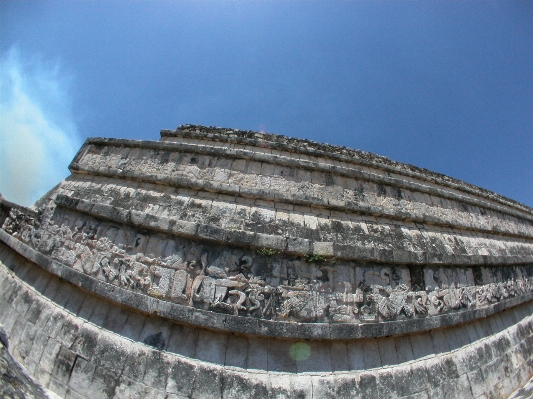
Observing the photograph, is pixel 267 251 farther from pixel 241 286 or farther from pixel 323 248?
pixel 323 248

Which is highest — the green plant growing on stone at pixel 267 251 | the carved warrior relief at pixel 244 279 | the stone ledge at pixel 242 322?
the green plant growing on stone at pixel 267 251

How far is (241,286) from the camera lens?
385 cm

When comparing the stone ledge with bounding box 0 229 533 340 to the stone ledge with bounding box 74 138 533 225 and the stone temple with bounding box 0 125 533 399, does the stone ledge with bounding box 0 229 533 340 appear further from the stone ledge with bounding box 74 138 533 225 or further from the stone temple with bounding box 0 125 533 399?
the stone ledge with bounding box 74 138 533 225

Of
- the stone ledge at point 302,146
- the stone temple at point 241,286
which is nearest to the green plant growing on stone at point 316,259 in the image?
the stone temple at point 241,286

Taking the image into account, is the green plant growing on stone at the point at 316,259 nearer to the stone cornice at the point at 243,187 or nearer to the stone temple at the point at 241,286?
the stone temple at the point at 241,286

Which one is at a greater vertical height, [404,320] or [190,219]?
[190,219]

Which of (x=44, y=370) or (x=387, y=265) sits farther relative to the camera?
(x=387, y=265)

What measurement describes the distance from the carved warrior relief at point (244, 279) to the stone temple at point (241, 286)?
21mm

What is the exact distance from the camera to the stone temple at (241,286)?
365 centimetres

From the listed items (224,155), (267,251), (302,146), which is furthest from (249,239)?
(302,146)

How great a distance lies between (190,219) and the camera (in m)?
4.36

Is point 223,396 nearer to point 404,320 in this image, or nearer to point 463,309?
point 404,320

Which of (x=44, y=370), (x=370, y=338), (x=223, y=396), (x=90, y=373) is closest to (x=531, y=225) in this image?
(x=370, y=338)

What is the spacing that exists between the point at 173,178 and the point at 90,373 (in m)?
3.04
